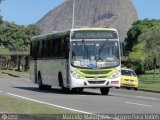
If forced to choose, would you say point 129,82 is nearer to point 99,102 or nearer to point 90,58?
point 90,58

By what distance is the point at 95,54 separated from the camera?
31.0 m

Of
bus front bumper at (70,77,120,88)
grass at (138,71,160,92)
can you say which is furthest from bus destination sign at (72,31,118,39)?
grass at (138,71,160,92)

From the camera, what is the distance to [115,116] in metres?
18.1

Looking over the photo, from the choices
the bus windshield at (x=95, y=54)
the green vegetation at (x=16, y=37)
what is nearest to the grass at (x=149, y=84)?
the bus windshield at (x=95, y=54)

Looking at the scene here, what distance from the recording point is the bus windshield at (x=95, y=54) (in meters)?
30.9

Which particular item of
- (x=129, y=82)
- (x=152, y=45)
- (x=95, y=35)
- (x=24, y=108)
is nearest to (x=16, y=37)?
(x=152, y=45)

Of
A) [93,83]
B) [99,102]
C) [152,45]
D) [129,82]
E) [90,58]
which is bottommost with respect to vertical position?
[129,82]

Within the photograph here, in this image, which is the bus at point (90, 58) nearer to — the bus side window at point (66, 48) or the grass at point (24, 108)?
the bus side window at point (66, 48)

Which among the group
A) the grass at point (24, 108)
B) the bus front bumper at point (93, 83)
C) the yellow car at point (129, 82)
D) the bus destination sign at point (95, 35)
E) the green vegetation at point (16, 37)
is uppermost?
the green vegetation at point (16, 37)

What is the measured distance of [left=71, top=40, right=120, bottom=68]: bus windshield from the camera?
3092 centimetres

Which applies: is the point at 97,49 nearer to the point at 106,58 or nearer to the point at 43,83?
the point at 106,58

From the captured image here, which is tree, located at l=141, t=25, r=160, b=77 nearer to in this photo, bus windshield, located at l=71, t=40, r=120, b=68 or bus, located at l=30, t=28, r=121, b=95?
bus, located at l=30, t=28, r=121, b=95

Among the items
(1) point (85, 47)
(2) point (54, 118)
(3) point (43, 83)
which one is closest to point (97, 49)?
(1) point (85, 47)

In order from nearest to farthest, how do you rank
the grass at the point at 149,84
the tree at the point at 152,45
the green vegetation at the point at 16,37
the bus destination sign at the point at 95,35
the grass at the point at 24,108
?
the grass at the point at 24,108, the bus destination sign at the point at 95,35, the grass at the point at 149,84, the tree at the point at 152,45, the green vegetation at the point at 16,37
